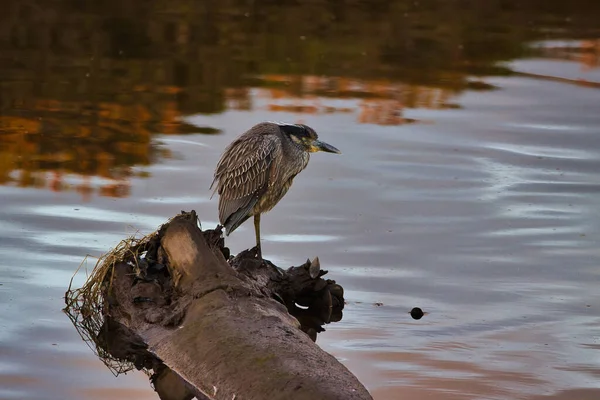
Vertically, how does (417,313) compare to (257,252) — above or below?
below

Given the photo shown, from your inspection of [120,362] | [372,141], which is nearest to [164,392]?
[120,362]

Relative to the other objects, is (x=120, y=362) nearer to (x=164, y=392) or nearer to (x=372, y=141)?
(x=164, y=392)

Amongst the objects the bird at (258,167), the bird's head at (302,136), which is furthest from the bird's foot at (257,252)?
the bird's head at (302,136)

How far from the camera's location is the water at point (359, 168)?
8375 mm

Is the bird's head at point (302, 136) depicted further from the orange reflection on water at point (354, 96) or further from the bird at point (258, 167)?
the orange reflection on water at point (354, 96)

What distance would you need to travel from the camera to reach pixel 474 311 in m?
9.12

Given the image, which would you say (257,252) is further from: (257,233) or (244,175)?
(244,175)

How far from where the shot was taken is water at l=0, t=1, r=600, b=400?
8375 millimetres

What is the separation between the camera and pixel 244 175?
9367 mm

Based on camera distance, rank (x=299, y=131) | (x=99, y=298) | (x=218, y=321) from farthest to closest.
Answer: (x=299, y=131)
(x=99, y=298)
(x=218, y=321)

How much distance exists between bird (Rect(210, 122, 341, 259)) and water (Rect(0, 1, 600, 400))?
714mm

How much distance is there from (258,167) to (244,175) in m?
0.12

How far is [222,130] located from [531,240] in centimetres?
488

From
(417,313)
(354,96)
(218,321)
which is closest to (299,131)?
(417,313)
